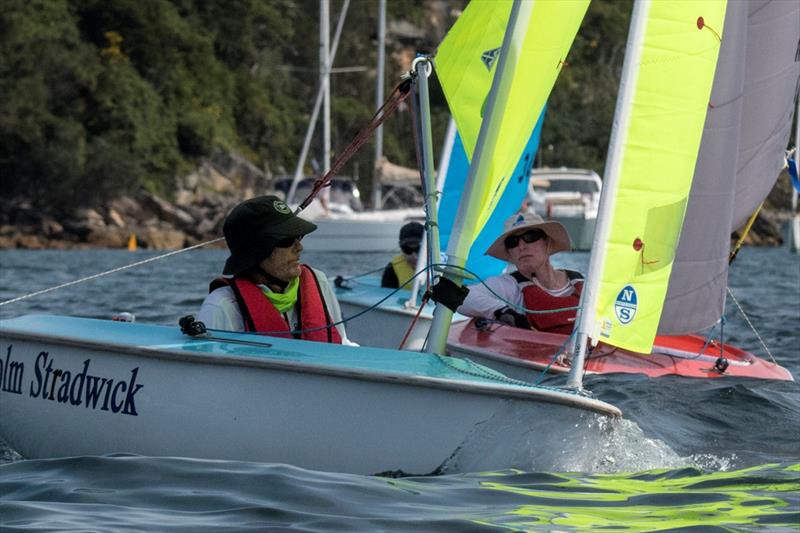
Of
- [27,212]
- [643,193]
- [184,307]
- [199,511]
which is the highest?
[643,193]

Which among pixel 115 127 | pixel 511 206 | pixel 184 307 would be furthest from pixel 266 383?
pixel 115 127

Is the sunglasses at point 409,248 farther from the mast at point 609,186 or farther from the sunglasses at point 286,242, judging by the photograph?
the sunglasses at point 286,242

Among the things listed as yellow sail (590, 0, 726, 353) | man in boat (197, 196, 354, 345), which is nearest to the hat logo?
man in boat (197, 196, 354, 345)

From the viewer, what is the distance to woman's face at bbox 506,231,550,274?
7.50 m

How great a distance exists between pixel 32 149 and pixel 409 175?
370 inches

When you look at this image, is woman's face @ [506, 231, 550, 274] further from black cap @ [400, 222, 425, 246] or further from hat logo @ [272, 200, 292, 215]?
black cap @ [400, 222, 425, 246]

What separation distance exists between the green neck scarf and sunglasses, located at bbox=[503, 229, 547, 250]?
2188 mm

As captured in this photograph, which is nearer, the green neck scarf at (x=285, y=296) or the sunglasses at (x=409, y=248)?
the green neck scarf at (x=285, y=296)

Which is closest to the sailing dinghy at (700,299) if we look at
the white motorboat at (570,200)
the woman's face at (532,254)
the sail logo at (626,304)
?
the woman's face at (532,254)

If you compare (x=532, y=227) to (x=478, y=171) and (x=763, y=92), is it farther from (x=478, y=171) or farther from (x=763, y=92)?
(x=763, y=92)

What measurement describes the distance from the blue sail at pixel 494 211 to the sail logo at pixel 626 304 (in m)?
3.32

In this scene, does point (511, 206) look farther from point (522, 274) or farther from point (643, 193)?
point (643, 193)

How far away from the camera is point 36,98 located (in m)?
38.2

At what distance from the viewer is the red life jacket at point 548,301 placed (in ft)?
24.5
